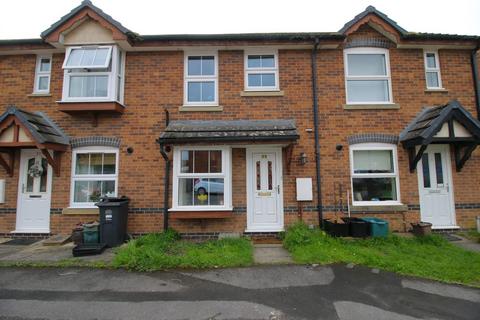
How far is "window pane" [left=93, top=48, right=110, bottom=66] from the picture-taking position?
7.24 m

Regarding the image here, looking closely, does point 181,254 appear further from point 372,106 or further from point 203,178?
point 372,106

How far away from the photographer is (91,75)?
7.38 m

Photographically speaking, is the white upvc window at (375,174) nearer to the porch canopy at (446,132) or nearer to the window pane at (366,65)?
the porch canopy at (446,132)

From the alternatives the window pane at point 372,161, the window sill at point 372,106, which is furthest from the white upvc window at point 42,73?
the window pane at point 372,161

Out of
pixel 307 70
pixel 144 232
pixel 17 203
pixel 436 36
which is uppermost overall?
pixel 436 36

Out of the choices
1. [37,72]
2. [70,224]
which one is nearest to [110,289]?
[70,224]

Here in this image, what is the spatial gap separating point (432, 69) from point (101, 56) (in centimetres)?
1010

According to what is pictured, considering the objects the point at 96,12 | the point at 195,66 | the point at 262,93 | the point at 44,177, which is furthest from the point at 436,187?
the point at 44,177

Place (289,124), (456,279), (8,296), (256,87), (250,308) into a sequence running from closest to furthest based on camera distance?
(250,308) → (8,296) → (456,279) → (289,124) → (256,87)

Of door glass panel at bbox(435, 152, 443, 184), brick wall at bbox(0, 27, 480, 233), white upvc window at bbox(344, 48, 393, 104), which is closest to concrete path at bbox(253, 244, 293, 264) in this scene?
brick wall at bbox(0, 27, 480, 233)

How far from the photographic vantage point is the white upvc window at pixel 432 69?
25.7 ft

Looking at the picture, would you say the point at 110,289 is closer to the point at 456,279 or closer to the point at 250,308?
the point at 250,308

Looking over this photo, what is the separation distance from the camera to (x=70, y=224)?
7215 mm

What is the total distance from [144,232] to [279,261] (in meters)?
3.98
